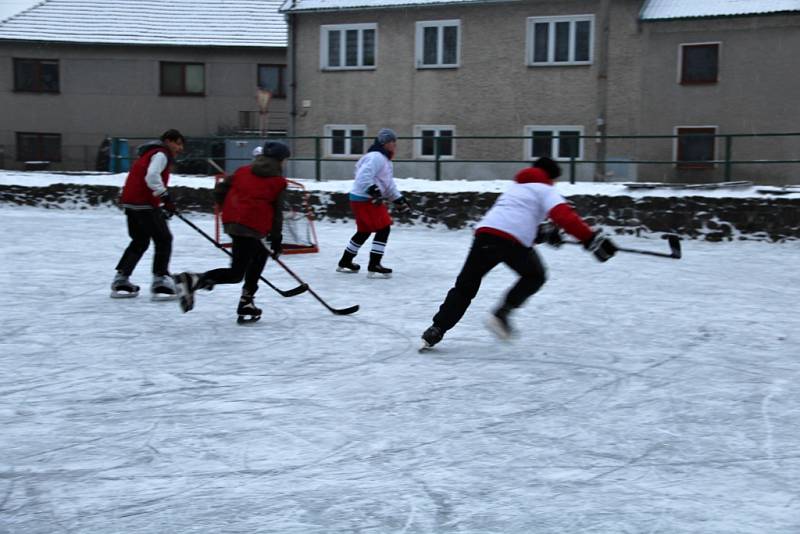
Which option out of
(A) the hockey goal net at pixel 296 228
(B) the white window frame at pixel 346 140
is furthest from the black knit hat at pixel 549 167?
(B) the white window frame at pixel 346 140

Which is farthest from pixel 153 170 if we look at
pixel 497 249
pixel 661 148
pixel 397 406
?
pixel 661 148

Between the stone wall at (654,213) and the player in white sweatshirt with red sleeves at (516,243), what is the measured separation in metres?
7.35

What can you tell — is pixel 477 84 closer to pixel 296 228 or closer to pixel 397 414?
pixel 296 228

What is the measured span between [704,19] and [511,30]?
169 inches

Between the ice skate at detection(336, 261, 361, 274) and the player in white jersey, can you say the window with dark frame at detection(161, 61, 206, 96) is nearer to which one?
the ice skate at detection(336, 261, 361, 274)

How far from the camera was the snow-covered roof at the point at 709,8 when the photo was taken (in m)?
19.5

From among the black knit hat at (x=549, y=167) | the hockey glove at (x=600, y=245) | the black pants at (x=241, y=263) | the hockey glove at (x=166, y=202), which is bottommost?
the black pants at (x=241, y=263)

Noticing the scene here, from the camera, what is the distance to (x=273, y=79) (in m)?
30.0

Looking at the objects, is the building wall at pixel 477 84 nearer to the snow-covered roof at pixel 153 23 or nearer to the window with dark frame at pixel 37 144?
the snow-covered roof at pixel 153 23

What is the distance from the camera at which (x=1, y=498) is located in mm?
3508

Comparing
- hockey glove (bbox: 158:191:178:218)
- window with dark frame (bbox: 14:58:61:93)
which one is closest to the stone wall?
hockey glove (bbox: 158:191:178:218)

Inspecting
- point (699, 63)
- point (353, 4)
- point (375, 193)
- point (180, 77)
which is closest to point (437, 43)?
point (353, 4)

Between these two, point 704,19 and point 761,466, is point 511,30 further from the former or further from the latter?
point 761,466

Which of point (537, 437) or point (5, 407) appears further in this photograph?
point (5, 407)
